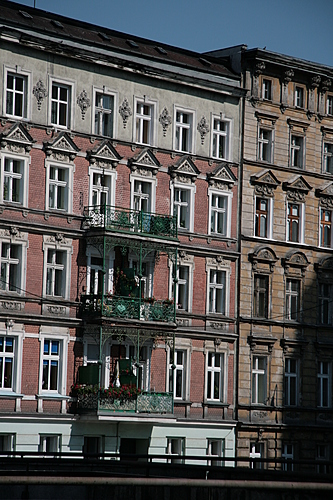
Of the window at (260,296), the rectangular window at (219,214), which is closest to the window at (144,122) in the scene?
the rectangular window at (219,214)

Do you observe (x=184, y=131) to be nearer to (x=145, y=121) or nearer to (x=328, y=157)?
(x=145, y=121)

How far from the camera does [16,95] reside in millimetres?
47406

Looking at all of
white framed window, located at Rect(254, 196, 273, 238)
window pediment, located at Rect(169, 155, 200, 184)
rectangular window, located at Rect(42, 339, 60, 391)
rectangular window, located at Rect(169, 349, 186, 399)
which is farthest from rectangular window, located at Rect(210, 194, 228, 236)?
rectangular window, located at Rect(42, 339, 60, 391)

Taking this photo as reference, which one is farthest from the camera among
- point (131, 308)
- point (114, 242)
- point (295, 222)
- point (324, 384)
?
point (324, 384)

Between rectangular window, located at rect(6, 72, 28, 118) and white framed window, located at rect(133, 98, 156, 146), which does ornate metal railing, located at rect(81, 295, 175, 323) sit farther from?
rectangular window, located at rect(6, 72, 28, 118)

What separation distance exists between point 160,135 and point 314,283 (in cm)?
1054

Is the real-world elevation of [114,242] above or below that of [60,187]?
below

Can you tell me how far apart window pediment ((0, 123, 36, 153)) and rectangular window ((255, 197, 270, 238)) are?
12121 millimetres

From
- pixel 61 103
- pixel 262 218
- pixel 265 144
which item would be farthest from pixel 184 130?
pixel 61 103

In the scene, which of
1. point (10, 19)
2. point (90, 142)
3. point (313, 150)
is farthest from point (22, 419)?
point (313, 150)

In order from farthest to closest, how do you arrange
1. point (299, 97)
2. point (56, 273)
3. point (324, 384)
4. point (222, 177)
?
point (299, 97) < point (324, 384) < point (222, 177) < point (56, 273)

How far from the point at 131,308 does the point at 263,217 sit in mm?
9222

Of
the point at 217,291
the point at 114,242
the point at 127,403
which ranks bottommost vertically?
the point at 127,403

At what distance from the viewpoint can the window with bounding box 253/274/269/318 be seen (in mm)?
54656
